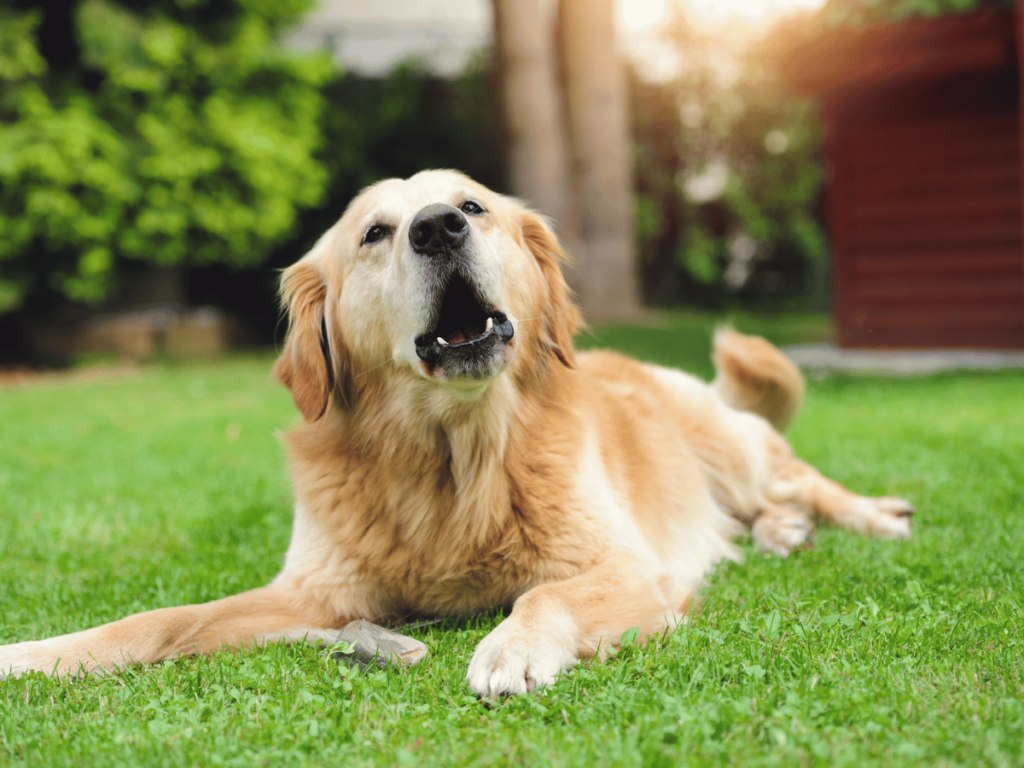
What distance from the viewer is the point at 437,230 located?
234cm

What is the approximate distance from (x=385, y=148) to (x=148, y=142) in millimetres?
4053

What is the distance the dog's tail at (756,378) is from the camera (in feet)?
13.6

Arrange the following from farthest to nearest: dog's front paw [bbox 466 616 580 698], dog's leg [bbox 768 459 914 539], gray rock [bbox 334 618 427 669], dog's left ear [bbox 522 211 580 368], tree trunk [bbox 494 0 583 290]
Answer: tree trunk [bbox 494 0 583 290] → dog's leg [bbox 768 459 914 539] → dog's left ear [bbox 522 211 580 368] → gray rock [bbox 334 618 427 669] → dog's front paw [bbox 466 616 580 698]

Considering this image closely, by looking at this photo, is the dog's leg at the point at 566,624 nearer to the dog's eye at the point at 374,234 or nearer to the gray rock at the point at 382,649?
the gray rock at the point at 382,649

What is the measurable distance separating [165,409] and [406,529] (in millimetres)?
6098

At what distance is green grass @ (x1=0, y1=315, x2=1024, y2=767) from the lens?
62.9 inches

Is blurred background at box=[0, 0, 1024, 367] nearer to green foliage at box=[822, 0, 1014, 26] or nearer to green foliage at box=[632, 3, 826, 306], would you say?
green foliage at box=[822, 0, 1014, 26]

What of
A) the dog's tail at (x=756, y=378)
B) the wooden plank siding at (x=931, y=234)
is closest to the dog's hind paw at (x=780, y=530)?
the dog's tail at (x=756, y=378)

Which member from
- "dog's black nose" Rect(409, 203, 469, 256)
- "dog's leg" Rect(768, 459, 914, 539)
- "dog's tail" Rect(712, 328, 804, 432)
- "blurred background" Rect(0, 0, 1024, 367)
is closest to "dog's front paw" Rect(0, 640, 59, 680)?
"dog's black nose" Rect(409, 203, 469, 256)

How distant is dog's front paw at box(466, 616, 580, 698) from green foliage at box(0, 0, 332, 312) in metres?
10.4

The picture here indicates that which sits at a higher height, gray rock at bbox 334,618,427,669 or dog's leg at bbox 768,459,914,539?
gray rock at bbox 334,618,427,669

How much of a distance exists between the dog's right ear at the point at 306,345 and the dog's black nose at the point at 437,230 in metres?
0.57

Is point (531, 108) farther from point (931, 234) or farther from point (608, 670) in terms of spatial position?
point (608, 670)

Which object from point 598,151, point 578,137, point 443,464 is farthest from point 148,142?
point 443,464
